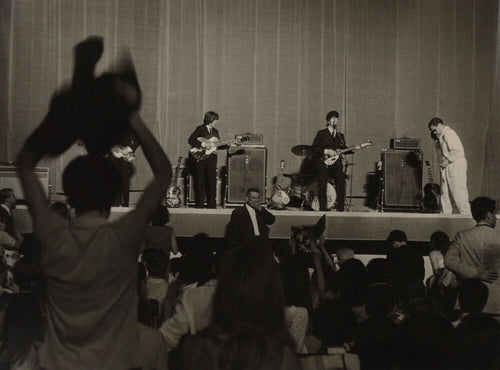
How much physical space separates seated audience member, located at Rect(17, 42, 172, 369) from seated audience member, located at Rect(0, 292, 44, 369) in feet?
2.49

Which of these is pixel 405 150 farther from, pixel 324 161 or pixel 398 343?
pixel 398 343

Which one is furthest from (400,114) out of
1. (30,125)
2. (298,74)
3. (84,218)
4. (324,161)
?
(84,218)

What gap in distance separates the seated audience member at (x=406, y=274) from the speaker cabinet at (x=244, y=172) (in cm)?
555

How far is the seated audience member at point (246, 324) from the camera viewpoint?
1.76 metres

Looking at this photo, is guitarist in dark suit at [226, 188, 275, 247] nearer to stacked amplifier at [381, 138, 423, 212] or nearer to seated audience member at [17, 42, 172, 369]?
stacked amplifier at [381, 138, 423, 212]

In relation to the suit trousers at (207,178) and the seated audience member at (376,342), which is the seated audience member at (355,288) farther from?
the suit trousers at (207,178)

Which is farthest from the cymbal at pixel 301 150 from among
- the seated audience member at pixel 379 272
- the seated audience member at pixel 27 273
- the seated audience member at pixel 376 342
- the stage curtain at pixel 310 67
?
the seated audience member at pixel 376 342

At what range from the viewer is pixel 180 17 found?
39.4 feet

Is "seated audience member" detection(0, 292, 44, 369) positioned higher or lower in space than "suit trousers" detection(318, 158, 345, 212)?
lower

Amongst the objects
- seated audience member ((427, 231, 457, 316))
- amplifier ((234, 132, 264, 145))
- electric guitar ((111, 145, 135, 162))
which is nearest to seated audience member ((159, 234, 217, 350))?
seated audience member ((427, 231, 457, 316))


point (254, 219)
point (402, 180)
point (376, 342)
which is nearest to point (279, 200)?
point (402, 180)

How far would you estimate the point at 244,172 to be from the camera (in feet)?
34.4

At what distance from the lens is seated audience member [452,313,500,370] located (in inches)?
99.4

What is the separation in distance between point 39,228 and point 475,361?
1.49 metres
